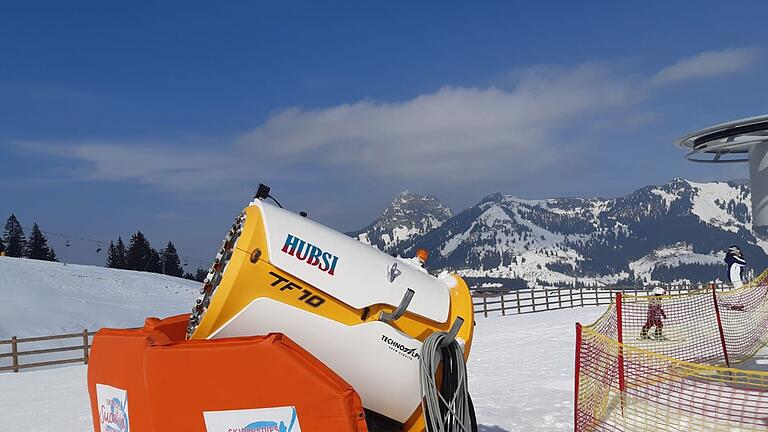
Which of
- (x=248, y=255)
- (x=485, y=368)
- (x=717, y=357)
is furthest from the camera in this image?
(x=485, y=368)

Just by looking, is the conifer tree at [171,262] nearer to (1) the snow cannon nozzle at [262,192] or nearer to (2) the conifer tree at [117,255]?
(2) the conifer tree at [117,255]

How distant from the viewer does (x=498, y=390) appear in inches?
371

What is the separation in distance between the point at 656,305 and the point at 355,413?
10687 mm

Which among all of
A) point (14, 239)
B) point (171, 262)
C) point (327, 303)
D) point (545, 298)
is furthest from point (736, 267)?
point (14, 239)

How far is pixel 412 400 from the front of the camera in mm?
3910

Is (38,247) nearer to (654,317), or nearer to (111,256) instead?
(111,256)

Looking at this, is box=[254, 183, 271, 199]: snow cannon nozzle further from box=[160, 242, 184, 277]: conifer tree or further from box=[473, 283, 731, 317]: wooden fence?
box=[160, 242, 184, 277]: conifer tree

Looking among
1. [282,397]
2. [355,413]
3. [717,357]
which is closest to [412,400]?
[355,413]

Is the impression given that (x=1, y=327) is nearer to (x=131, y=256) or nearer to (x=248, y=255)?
(x=248, y=255)

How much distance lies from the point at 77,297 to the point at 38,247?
39.1 m

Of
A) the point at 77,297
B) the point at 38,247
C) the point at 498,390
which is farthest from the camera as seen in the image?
the point at 38,247

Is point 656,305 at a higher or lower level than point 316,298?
lower

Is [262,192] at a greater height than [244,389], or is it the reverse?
[262,192]

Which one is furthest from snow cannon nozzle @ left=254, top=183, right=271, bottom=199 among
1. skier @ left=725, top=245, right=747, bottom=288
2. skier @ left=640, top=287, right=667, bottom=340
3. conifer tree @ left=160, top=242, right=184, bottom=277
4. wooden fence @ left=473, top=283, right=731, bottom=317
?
conifer tree @ left=160, top=242, right=184, bottom=277
